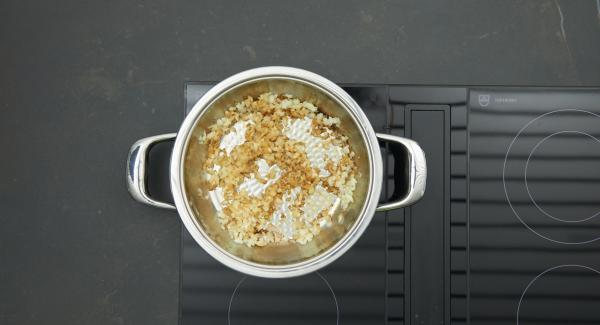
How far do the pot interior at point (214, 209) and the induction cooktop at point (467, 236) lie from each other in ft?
0.16

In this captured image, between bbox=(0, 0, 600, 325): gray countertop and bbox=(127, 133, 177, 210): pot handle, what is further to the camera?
bbox=(0, 0, 600, 325): gray countertop

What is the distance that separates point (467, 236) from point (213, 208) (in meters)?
0.40

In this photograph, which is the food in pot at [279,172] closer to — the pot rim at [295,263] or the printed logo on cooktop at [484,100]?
the pot rim at [295,263]

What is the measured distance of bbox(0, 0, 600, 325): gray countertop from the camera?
0.81 m

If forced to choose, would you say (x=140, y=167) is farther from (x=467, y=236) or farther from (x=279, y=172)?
(x=467, y=236)

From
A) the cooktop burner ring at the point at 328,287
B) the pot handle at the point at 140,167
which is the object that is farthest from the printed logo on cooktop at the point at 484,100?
the pot handle at the point at 140,167

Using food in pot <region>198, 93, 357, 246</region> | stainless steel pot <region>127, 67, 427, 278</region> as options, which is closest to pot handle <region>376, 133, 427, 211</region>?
stainless steel pot <region>127, 67, 427, 278</region>

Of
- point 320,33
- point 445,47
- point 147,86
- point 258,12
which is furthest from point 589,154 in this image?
point 147,86

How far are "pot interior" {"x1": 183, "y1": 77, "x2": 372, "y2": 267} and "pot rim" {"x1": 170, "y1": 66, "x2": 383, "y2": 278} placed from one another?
1cm

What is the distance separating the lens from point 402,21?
2.66 feet

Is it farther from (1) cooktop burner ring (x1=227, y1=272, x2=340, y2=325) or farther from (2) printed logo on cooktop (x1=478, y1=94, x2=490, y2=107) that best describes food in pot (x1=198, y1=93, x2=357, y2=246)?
(2) printed logo on cooktop (x1=478, y1=94, x2=490, y2=107)

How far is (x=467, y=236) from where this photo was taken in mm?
749

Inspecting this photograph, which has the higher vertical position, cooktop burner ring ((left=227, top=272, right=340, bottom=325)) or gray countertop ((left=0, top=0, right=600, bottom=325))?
gray countertop ((left=0, top=0, right=600, bottom=325))

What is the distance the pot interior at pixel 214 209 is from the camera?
68 centimetres
